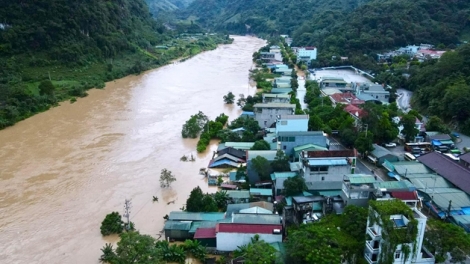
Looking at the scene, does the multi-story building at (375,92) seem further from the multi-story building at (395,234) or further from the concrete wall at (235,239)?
the multi-story building at (395,234)

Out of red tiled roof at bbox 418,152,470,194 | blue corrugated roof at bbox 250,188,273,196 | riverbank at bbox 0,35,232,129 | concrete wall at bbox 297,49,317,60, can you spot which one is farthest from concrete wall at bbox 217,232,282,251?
concrete wall at bbox 297,49,317,60

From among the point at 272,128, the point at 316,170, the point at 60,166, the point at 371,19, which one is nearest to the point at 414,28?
the point at 371,19

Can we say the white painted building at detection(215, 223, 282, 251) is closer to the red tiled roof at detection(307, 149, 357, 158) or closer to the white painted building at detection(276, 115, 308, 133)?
the red tiled roof at detection(307, 149, 357, 158)

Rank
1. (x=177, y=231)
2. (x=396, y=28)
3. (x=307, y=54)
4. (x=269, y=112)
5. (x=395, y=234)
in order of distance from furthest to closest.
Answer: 1. (x=307, y=54)
2. (x=396, y=28)
3. (x=269, y=112)
4. (x=177, y=231)
5. (x=395, y=234)

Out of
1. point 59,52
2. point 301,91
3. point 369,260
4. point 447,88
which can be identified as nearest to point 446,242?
point 369,260

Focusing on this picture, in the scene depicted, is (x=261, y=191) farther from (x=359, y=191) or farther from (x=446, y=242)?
(x=446, y=242)

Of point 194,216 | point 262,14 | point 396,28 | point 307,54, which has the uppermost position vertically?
point 262,14
